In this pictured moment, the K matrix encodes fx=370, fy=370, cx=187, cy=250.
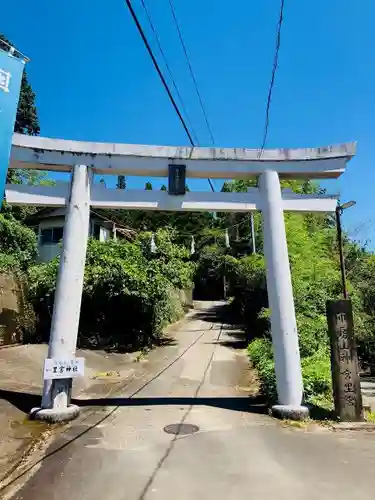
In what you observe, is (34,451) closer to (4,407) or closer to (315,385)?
(4,407)

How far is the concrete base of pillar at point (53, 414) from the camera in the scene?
7.02 m

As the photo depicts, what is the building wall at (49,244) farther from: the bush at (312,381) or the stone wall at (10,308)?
the bush at (312,381)

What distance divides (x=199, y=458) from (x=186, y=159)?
5917 mm

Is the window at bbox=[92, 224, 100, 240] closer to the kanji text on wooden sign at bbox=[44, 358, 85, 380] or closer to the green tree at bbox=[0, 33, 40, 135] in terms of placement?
the green tree at bbox=[0, 33, 40, 135]

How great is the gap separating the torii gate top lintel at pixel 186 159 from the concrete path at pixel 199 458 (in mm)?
5270

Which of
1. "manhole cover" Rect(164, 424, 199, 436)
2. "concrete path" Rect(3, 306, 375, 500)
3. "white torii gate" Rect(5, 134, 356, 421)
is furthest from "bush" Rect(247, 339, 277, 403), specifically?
"manhole cover" Rect(164, 424, 199, 436)

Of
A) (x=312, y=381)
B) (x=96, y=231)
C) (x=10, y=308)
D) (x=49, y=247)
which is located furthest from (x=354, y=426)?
(x=49, y=247)

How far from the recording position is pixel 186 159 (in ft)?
27.6

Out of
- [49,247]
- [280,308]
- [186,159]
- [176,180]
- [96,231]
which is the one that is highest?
[96,231]

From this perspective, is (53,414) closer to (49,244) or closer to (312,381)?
A: (312,381)

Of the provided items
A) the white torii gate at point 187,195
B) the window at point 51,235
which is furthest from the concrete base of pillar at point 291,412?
the window at point 51,235

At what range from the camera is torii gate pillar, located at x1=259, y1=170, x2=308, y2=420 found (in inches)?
293

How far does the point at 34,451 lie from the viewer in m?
5.72

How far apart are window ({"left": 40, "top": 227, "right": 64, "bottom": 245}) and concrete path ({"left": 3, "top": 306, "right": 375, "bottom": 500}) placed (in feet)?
59.6
